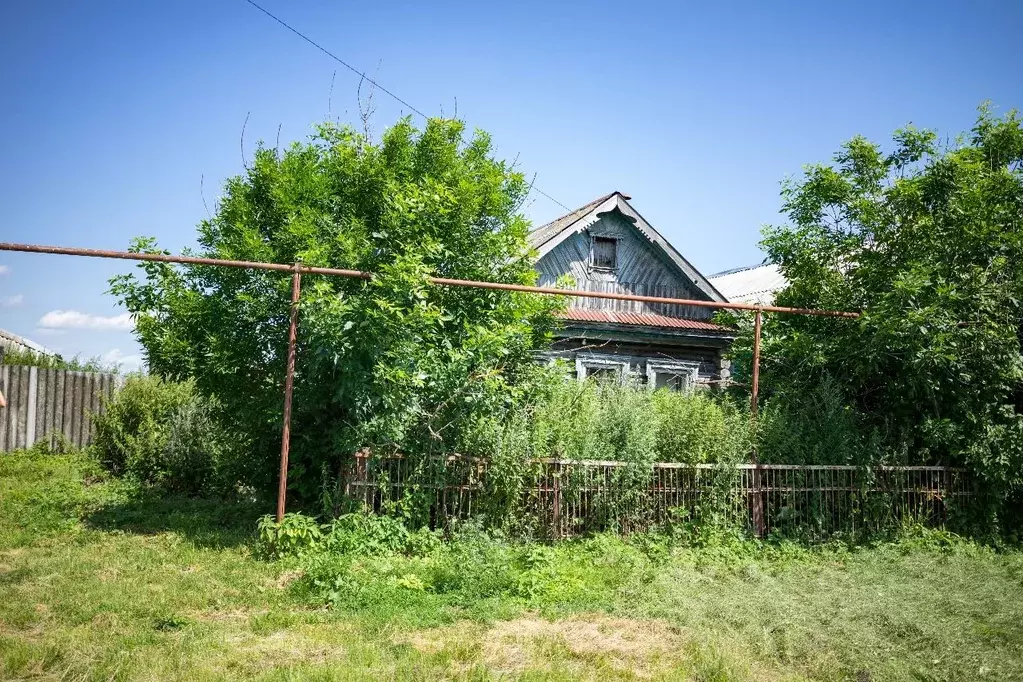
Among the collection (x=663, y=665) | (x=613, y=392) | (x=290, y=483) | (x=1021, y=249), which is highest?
(x=1021, y=249)

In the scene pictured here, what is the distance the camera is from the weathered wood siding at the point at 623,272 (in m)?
18.5

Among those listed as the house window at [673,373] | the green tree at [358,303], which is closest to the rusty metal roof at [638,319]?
the house window at [673,373]

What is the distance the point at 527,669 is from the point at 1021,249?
891 cm

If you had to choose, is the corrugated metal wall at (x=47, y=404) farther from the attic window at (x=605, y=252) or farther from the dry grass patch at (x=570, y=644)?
the dry grass patch at (x=570, y=644)

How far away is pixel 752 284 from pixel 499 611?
21.4 m

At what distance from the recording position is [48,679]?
4.80 m

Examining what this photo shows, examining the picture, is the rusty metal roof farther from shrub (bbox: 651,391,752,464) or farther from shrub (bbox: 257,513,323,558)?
shrub (bbox: 257,513,323,558)

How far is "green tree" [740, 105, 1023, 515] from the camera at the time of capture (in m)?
9.71

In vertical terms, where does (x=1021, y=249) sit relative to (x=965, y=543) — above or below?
above

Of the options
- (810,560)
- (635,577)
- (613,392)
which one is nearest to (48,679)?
(635,577)

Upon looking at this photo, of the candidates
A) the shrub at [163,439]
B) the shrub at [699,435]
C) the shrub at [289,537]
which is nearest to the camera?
the shrub at [289,537]

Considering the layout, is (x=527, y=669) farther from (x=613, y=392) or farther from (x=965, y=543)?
(x=965, y=543)

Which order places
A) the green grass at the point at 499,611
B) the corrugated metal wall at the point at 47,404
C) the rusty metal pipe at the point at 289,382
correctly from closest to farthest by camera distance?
1. the green grass at the point at 499,611
2. the rusty metal pipe at the point at 289,382
3. the corrugated metal wall at the point at 47,404

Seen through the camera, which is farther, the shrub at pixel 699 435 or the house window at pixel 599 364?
the house window at pixel 599 364
